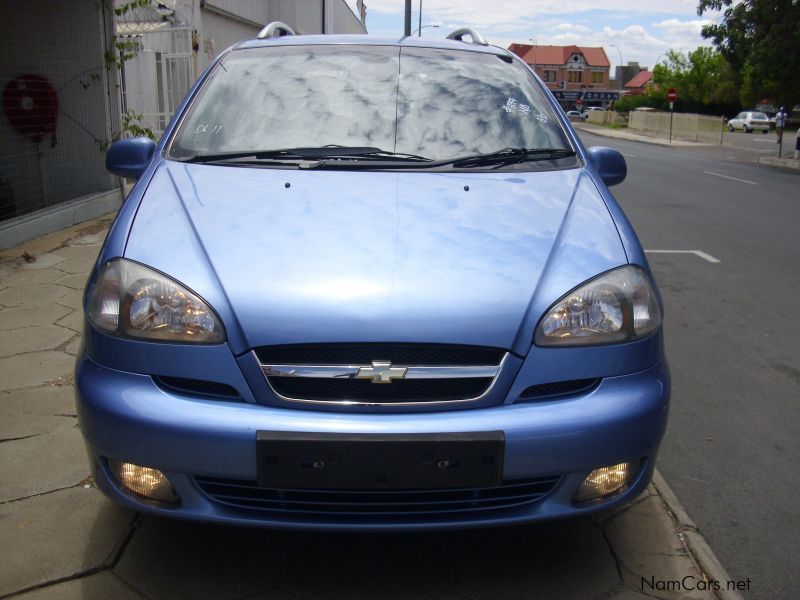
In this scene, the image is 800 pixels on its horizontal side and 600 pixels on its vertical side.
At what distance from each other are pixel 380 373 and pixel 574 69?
132 m

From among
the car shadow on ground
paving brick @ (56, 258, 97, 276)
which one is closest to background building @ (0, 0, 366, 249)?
paving brick @ (56, 258, 97, 276)

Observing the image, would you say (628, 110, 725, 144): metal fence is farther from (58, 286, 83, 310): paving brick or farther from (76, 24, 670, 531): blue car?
(76, 24, 670, 531): blue car

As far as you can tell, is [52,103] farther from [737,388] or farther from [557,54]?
[557,54]

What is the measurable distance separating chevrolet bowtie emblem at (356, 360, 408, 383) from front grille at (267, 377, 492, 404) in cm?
2

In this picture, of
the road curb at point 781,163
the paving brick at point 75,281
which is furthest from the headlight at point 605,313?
the road curb at point 781,163

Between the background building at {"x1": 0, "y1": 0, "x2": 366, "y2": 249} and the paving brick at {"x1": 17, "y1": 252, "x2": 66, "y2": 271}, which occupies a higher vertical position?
the background building at {"x1": 0, "y1": 0, "x2": 366, "y2": 249}

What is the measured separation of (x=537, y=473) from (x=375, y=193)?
3.55 feet

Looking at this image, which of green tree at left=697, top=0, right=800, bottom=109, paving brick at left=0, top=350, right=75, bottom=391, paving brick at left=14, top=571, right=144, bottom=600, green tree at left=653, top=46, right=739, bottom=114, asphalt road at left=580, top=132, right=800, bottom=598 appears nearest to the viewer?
paving brick at left=14, top=571, right=144, bottom=600

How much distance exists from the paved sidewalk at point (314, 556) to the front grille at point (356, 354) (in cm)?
73

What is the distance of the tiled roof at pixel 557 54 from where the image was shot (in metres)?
124

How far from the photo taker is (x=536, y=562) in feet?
8.34

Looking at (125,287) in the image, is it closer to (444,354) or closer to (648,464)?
(444,354)

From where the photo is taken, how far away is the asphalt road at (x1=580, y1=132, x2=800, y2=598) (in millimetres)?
2844

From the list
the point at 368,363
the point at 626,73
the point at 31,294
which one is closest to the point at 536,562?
the point at 368,363
